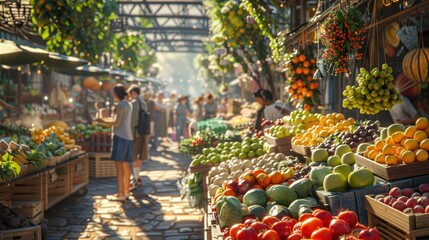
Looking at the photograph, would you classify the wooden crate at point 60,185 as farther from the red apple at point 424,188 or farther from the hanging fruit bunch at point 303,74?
the red apple at point 424,188

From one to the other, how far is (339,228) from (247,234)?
593 millimetres

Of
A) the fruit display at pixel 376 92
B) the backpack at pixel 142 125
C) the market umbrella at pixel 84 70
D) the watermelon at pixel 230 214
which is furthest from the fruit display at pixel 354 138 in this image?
the market umbrella at pixel 84 70

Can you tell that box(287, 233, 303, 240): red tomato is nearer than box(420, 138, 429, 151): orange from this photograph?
Yes

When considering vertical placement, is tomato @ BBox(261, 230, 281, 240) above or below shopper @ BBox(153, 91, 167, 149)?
below

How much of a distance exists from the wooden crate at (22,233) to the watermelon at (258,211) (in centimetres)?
303

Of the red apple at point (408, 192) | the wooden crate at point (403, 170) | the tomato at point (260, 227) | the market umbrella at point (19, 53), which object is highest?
the market umbrella at point (19, 53)

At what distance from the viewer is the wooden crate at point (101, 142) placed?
1241 cm

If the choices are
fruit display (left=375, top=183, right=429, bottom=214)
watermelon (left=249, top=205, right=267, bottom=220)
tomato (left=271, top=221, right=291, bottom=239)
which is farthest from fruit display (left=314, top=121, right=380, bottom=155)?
tomato (left=271, top=221, right=291, bottom=239)

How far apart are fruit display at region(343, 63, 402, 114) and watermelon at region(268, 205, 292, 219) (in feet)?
5.10

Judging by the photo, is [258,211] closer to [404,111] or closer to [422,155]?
[422,155]

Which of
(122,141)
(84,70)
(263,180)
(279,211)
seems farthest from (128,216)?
(84,70)

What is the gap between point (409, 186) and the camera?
445 cm

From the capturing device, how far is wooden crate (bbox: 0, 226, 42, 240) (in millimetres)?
5938

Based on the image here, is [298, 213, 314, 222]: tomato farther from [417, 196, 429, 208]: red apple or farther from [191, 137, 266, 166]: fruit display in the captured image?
[191, 137, 266, 166]: fruit display
